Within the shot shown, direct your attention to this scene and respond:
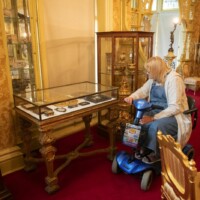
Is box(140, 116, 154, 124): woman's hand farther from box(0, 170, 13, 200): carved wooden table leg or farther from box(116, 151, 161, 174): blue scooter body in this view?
box(0, 170, 13, 200): carved wooden table leg

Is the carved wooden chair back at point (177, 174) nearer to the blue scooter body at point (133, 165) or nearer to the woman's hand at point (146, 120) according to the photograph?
the blue scooter body at point (133, 165)

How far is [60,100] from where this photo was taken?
2172mm

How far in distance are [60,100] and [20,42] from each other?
0.96 m

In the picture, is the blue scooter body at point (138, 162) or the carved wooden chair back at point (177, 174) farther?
the blue scooter body at point (138, 162)

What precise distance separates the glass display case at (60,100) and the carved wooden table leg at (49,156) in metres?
0.18

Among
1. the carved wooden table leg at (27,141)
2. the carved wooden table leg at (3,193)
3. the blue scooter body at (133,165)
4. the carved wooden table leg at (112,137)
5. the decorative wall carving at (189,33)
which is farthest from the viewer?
the decorative wall carving at (189,33)

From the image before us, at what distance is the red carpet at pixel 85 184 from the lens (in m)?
2.11

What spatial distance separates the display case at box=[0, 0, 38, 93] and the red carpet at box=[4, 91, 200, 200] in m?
1.03

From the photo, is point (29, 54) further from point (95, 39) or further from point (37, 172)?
point (37, 172)

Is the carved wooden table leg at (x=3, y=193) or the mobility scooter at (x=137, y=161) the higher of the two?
the mobility scooter at (x=137, y=161)

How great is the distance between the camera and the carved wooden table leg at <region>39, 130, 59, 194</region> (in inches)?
77.9

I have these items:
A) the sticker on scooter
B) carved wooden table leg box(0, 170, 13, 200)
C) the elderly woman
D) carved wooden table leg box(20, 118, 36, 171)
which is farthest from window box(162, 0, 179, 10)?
carved wooden table leg box(0, 170, 13, 200)

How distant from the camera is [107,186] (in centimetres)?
225

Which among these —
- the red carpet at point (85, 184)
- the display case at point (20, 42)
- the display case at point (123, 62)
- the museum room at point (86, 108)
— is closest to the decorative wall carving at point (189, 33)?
the museum room at point (86, 108)
